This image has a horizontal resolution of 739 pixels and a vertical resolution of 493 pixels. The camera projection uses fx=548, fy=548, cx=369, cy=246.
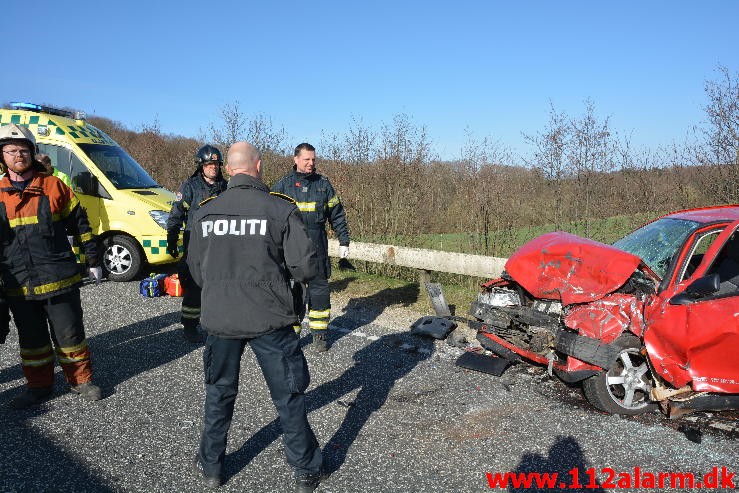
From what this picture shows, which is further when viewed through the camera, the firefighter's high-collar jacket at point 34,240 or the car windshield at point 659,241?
the car windshield at point 659,241

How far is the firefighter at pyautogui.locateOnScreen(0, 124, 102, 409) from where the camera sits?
4027mm

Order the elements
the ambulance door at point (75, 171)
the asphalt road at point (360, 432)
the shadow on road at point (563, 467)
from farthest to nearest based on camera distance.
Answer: the ambulance door at point (75, 171) → the asphalt road at point (360, 432) → the shadow on road at point (563, 467)

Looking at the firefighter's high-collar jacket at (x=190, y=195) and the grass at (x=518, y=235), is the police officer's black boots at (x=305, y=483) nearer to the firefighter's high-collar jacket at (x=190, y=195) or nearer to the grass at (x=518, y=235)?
the firefighter's high-collar jacket at (x=190, y=195)

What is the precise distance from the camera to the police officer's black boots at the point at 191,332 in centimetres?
578

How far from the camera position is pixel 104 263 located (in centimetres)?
895

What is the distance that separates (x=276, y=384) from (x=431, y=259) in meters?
5.04

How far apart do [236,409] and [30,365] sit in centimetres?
167

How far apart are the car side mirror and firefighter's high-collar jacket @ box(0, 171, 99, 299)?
4.55 meters

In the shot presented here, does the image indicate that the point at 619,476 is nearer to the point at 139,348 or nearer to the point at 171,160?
the point at 139,348

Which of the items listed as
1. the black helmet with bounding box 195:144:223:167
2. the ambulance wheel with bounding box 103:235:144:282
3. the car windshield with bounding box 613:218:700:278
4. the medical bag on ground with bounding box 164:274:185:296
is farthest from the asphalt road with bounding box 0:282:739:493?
the ambulance wheel with bounding box 103:235:144:282

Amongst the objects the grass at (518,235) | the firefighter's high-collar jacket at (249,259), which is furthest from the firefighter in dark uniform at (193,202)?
the grass at (518,235)

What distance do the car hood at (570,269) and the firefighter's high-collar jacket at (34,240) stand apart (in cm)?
374

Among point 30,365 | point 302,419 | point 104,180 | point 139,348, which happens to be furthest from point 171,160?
point 302,419

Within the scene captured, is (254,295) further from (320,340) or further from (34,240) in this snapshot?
(320,340)
